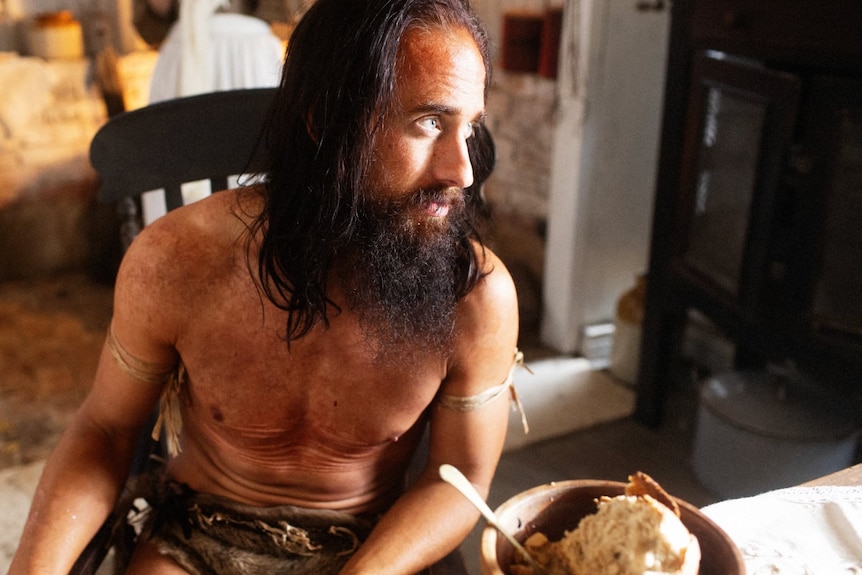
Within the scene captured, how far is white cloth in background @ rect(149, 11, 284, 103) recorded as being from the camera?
243 centimetres

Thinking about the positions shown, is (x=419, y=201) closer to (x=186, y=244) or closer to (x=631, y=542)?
(x=186, y=244)

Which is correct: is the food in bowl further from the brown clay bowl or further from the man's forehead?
the man's forehead

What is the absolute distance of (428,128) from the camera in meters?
0.94

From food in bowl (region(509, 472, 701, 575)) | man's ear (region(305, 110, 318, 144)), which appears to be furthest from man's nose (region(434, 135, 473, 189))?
food in bowl (region(509, 472, 701, 575))

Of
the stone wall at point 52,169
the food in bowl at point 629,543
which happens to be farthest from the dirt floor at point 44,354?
the food in bowl at point 629,543

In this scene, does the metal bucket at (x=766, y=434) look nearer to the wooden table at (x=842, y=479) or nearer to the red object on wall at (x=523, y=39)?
the wooden table at (x=842, y=479)

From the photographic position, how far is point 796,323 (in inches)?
76.2

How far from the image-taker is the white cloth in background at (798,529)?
0.85 meters

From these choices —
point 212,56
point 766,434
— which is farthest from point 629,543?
point 212,56

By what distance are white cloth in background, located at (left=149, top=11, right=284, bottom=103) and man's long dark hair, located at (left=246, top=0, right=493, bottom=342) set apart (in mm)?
1526

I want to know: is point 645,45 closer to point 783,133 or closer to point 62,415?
point 783,133

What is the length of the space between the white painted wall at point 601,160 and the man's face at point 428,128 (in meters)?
1.88

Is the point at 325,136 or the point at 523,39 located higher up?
the point at 325,136

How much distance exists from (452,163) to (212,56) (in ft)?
6.00
